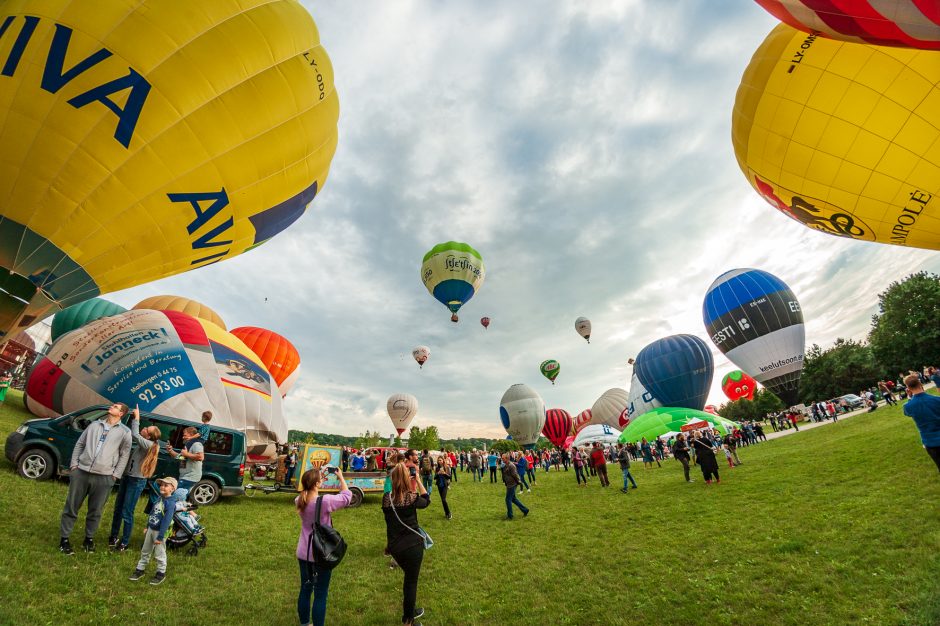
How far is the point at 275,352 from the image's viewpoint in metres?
26.0

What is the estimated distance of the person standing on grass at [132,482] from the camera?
5969 millimetres

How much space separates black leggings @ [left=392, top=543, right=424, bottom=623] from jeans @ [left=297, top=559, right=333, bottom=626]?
756 millimetres

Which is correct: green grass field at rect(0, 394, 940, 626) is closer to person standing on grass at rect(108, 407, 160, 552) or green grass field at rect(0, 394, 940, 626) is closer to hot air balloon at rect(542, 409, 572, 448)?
person standing on grass at rect(108, 407, 160, 552)

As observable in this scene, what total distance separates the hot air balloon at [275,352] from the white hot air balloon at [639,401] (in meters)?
30.4

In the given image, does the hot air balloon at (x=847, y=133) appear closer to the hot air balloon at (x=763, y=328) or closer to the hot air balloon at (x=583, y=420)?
the hot air balloon at (x=763, y=328)

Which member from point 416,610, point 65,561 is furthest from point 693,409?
point 65,561

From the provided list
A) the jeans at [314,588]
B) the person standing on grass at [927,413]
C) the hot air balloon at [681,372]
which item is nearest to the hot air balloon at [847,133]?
the person standing on grass at [927,413]

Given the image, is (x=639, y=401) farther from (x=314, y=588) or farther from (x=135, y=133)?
(x=135, y=133)

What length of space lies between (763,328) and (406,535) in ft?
95.3

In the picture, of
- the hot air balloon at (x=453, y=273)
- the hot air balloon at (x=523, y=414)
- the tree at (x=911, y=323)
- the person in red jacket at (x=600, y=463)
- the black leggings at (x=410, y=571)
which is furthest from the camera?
the hot air balloon at (x=523, y=414)

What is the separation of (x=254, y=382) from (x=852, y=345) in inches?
3182

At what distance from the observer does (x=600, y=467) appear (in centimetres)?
1532

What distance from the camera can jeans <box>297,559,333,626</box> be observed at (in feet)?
13.6

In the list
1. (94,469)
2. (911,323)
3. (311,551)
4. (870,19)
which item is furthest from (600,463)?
(911,323)
